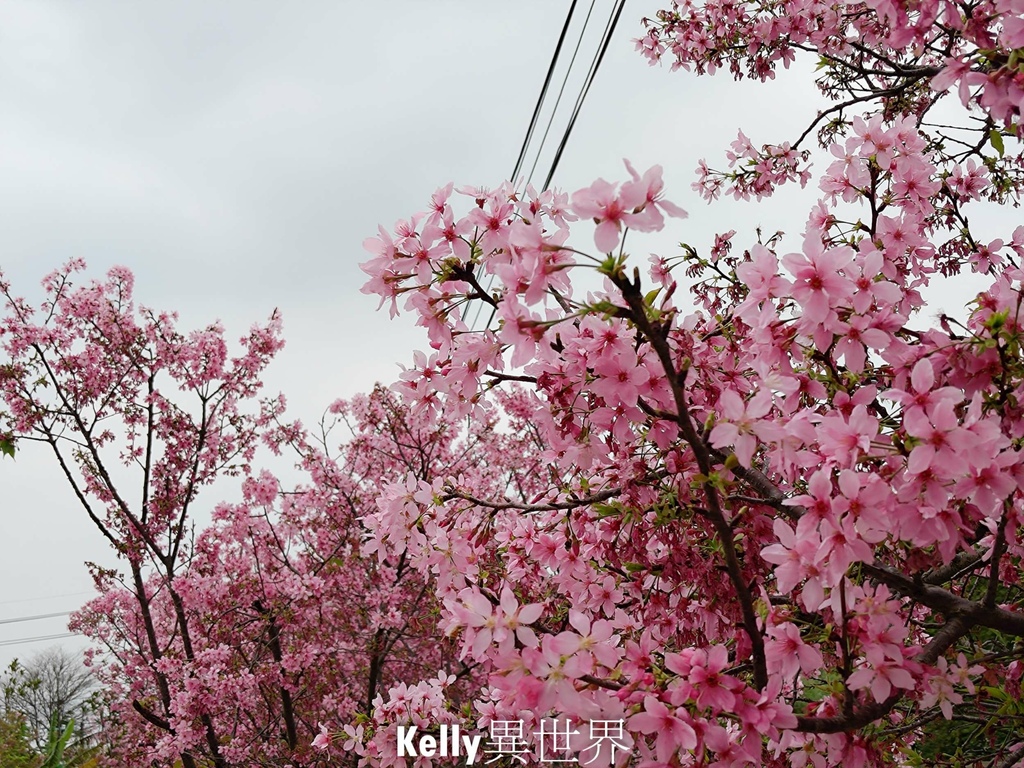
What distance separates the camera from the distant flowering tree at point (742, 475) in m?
1.36

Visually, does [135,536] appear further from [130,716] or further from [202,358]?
[130,716]

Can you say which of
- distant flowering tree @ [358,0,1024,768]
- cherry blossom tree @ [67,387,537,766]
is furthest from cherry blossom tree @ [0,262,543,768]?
distant flowering tree @ [358,0,1024,768]

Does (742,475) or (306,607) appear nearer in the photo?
(742,475)

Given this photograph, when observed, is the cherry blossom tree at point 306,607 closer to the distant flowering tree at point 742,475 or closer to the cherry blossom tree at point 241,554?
the cherry blossom tree at point 241,554

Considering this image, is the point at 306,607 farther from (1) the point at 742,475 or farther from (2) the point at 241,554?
(1) the point at 742,475

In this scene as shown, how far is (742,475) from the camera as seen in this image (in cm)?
211

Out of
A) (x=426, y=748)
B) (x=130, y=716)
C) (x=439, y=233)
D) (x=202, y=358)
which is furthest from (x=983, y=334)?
(x=130, y=716)

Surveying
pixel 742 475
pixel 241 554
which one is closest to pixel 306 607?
pixel 241 554

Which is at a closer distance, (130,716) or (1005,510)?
(1005,510)

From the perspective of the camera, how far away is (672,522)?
1.97 metres

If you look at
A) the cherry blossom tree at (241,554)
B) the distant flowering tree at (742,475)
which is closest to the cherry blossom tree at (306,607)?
the cherry blossom tree at (241,554)

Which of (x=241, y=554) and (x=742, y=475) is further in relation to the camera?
(x=241, y=554)

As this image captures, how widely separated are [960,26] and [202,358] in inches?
328

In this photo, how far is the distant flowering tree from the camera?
1.36m
